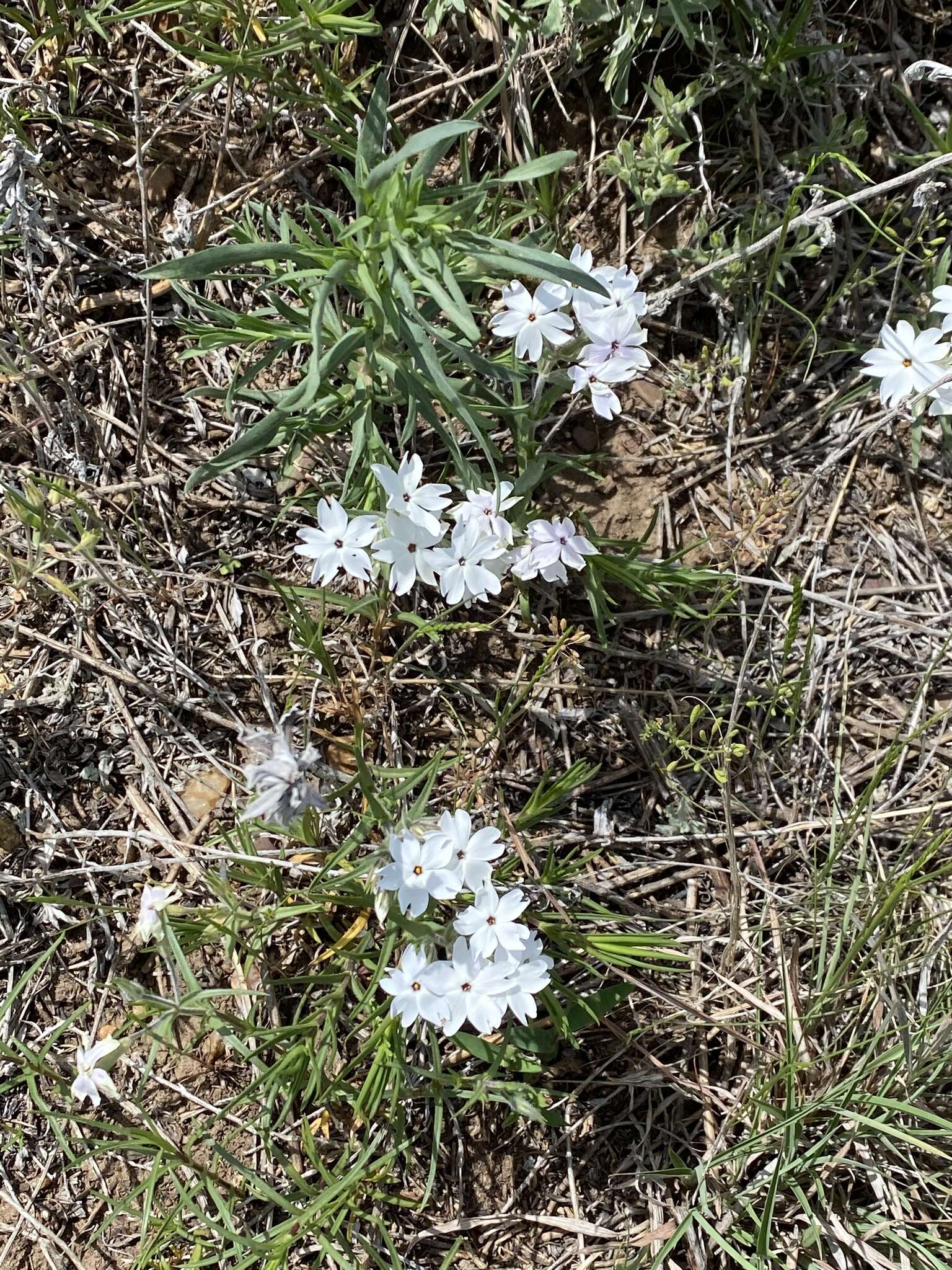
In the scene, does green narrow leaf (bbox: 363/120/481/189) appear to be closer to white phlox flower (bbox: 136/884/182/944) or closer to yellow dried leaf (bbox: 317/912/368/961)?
white phlox flower (bbox: 136/884/182/944)

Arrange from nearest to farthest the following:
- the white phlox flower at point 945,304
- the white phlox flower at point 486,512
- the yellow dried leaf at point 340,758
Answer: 1. the white phlox flower at point 486,512
2. the white phlox flower at point 945,304
3. the yellow dried leaf at point 340,758

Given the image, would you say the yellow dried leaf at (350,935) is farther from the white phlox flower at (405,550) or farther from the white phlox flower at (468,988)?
the white phlox flower at (405,550)

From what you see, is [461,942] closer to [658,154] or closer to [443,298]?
[443,298]

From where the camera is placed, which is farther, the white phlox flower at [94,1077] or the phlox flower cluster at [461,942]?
the white phlox flower at [94,1077]

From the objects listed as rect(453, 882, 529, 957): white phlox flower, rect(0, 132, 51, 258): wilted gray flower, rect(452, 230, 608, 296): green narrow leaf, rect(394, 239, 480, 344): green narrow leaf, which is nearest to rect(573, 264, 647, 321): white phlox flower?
rect(452, 230, 608, 296): green narrow leaf

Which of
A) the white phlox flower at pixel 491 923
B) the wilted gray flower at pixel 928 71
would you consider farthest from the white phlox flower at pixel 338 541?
the wilted gray flower at pixel 928 71

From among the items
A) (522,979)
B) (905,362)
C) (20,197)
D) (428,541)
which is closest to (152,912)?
(522,979)

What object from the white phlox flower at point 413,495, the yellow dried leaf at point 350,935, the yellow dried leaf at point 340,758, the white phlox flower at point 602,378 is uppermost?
the white phlox flower at point 602,378
